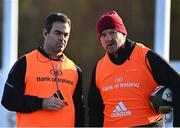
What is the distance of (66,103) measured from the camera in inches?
224

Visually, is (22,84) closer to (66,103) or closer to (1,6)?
(66,103)

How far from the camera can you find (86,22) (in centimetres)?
1027

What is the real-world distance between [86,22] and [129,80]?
4.75 metres

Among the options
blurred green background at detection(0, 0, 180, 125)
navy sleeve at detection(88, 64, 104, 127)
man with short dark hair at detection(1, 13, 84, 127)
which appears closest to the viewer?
man with short dark hair at detection(1, 13, 84, 127)

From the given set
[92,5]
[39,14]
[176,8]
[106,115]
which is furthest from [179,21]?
[106,115]

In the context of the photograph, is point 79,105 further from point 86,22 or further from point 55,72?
point 86,22

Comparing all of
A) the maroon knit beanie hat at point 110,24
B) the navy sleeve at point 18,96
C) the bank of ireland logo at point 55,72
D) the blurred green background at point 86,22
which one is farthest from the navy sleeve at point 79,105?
the blurred green background at point 86,22

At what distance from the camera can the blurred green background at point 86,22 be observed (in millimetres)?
9977

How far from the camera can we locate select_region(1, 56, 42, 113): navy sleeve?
558 centimetres

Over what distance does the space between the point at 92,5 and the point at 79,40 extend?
21.8 inches

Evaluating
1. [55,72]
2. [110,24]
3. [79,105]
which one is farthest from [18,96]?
[110,24]

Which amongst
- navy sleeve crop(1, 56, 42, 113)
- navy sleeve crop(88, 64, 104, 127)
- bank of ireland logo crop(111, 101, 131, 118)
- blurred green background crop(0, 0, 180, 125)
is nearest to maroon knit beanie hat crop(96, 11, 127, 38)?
navy sleeve crop(88, 64, 104, 127)

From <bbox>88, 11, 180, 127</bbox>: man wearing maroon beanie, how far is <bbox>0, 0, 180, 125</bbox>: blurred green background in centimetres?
415

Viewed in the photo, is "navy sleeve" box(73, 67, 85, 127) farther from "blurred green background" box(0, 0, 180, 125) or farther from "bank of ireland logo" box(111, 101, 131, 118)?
"blurred green background" box(0, 0, 180, 125)
